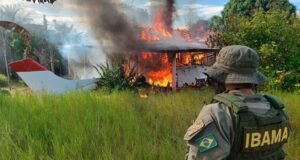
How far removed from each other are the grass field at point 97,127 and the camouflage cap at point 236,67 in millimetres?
1662

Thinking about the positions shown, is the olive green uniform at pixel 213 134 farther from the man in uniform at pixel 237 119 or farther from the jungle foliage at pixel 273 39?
the jungle foliage at pixel 273 39

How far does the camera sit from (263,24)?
9234 millimetres

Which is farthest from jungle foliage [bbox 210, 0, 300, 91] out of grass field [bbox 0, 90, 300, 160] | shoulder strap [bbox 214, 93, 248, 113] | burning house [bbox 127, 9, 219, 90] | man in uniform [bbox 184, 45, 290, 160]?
shoulder strap [bbox 214, 93, 248, 113]

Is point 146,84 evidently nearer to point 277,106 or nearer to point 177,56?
point 177,56

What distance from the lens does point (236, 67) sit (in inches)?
74.8

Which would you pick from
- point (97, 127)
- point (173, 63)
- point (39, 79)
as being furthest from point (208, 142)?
point (173, 63)

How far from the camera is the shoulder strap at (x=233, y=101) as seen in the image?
175cm

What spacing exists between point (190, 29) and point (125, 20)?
5.40m

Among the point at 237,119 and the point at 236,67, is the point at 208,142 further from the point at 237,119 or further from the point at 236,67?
the point at 236,67

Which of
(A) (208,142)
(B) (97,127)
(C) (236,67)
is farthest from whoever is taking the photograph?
(B) (97,127)

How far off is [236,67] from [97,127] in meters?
2.47

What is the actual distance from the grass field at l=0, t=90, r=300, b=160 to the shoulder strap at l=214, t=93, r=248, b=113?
1.70m

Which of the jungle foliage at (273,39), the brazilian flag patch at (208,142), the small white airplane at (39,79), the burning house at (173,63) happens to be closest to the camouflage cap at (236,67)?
the brazilian flag patch at (208,142)

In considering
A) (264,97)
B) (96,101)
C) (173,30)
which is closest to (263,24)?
(96,101)
